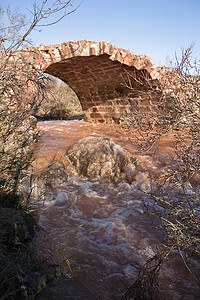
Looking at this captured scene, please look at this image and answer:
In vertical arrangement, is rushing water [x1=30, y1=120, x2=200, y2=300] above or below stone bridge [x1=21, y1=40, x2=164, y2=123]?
below

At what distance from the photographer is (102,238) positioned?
7.77 ft

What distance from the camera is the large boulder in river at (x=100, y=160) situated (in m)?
4.04

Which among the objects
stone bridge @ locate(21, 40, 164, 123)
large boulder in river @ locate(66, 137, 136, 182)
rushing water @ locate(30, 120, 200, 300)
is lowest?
rushing water @ locate(30, 120, 200, 300)

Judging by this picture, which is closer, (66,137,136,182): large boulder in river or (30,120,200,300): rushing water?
(30,120,200,300): rushing water

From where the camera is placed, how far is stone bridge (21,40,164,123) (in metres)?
5.97

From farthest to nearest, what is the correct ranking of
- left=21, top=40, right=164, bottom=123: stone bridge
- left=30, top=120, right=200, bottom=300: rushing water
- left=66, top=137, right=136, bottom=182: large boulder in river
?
1. left=21, top=40, right=164, bottom=123: stone bridge
2. left=66, top=137, right=136, bottom=182: large boulder in river
3. left=30, top=120, right=200, bottom=300: rushing water

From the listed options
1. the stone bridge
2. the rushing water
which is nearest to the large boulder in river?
the rushing water

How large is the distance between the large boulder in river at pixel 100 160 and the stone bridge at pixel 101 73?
140cm

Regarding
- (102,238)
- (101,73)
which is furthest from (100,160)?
(101,73)

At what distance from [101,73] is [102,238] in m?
6.43

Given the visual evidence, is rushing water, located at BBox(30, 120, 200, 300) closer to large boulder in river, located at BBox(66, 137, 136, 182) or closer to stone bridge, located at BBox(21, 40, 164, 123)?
large boulder in river, located at BBox(66, 137, 136, 182)

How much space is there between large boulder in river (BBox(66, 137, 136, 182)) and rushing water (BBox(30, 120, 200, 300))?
20 centimetres

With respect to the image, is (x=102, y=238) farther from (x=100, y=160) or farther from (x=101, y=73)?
(x=101, y=73)

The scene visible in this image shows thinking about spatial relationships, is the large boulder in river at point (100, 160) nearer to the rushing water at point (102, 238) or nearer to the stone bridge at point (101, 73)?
the rushing water at point (102, 238)
